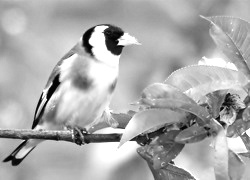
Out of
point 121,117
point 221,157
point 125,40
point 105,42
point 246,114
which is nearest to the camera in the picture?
point 221,157

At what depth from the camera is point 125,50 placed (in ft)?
16.4

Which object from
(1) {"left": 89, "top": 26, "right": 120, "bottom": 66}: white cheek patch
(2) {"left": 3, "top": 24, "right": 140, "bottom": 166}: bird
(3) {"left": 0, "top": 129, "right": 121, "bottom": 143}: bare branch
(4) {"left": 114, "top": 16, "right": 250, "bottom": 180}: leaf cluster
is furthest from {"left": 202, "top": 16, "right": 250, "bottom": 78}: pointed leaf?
(1) {"left": 89, "top": 26, "right": 120, "bottom": 66}: white cheek patch

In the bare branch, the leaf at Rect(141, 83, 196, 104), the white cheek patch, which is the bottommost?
the white cheek patch

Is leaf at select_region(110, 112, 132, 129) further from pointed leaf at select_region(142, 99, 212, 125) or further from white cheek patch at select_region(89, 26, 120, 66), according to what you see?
white cheek patch at select_region(89, 26, 120, 66)

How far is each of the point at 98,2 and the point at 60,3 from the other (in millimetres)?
242

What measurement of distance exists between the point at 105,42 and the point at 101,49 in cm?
A: 7

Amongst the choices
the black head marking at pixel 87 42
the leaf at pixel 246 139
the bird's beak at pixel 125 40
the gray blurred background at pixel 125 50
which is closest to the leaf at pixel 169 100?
the leaf at pixel 246 139

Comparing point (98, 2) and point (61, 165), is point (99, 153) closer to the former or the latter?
point (98, 2)

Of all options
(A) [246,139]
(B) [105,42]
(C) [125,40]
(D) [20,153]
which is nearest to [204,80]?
(A) [246,139]

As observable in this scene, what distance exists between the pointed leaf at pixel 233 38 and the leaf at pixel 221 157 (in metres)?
0.19

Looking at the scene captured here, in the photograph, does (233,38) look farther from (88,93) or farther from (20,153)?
(20,153)

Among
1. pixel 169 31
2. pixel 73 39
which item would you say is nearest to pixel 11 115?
pixel 73 39

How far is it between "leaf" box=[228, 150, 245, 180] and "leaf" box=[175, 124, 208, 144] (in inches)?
3.3

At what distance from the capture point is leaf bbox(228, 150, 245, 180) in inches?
60.8
